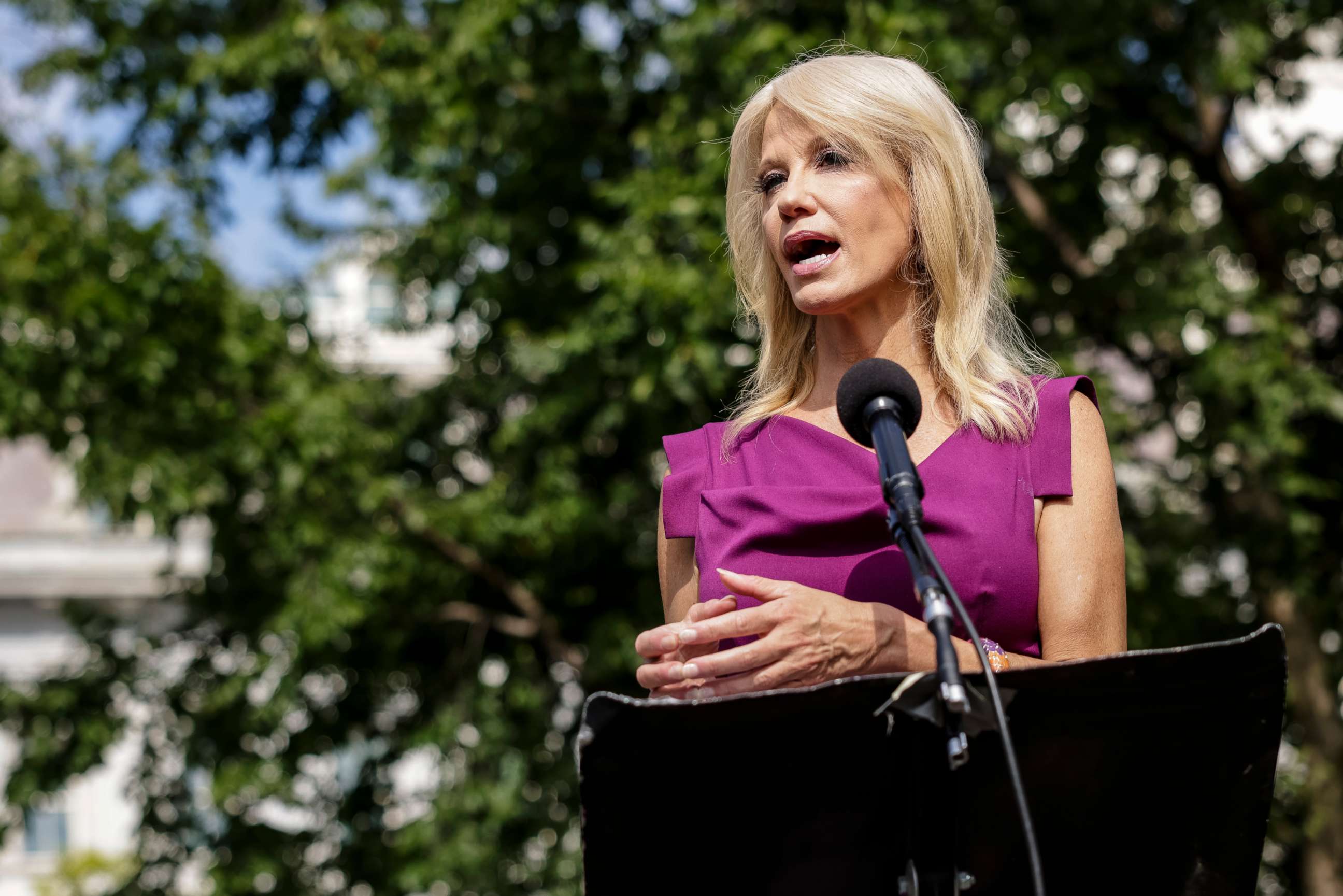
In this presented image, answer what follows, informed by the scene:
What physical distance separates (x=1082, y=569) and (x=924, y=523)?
9.1 inches

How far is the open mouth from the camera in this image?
2.28 m

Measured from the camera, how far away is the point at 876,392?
74.2 inches

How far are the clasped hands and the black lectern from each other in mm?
244

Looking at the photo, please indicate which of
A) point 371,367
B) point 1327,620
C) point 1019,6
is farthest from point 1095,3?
point 371,367

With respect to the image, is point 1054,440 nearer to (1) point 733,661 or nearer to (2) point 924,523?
(2) point 924,523

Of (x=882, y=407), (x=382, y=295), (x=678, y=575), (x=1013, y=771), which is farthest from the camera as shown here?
(x=382, y=295)

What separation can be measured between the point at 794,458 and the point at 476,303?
253 inches

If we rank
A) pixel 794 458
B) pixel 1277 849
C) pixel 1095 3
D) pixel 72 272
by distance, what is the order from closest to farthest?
pixel 794 458 < pixel 1095 3 < pixel 72 272 < pixel 1277 849

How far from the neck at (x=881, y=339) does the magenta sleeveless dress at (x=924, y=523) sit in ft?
0.51

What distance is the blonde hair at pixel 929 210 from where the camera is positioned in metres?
2.29

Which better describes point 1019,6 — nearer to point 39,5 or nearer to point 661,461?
point 661,461

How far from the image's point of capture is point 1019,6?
24.5 feet

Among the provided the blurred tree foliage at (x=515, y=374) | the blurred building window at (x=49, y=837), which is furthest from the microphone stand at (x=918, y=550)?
the blurred building window at (x=49, y=837)

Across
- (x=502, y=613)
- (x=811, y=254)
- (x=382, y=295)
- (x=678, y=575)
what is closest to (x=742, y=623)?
(x=678, y=575)
